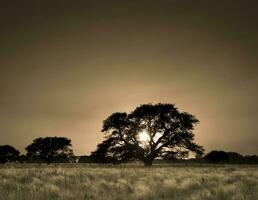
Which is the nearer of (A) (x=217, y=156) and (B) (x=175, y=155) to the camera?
(B) (x=175, y=155)

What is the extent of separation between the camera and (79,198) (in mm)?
14023

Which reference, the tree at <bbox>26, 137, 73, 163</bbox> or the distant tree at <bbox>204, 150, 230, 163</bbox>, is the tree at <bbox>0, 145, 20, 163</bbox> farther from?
the distant tree at <bbox>204, 150, 230, 163</bbox>

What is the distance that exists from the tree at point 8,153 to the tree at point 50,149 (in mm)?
3691

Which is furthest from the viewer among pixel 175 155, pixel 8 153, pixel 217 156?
pixel 8 153

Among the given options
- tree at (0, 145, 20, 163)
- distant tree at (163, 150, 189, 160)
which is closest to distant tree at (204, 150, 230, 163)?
distant tree at (163, 150, 189, 160)

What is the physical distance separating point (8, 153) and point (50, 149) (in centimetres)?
907

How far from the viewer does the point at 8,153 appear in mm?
86125

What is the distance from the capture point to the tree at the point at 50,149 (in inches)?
3312

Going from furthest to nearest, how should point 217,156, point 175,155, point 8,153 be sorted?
point 8,153 < point 217,156 < point 175,155

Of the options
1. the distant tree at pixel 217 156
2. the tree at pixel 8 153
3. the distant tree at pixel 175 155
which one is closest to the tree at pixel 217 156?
the distant tree at pixel 217 156

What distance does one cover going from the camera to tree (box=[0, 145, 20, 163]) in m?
85.6

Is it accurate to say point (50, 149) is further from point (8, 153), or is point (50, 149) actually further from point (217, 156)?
point (217, 156)

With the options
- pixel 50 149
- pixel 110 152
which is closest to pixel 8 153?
pixel 50 149

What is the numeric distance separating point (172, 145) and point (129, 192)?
4178 cm
